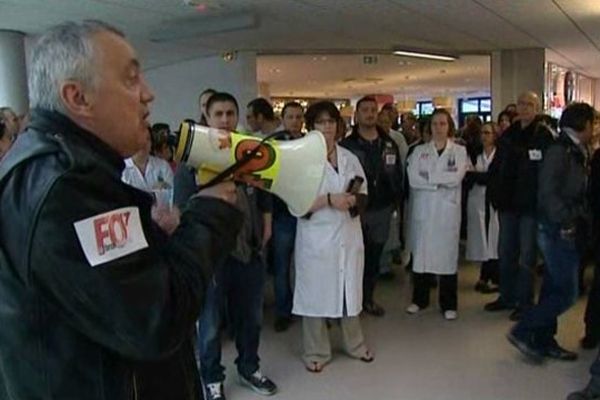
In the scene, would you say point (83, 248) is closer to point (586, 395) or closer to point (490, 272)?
point (586, 395)

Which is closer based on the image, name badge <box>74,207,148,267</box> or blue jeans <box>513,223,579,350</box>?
name badge <box>74,207,148,267</box>

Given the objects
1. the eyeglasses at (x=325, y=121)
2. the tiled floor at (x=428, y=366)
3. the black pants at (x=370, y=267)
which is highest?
the eyeglasses at (x=325, y=121)

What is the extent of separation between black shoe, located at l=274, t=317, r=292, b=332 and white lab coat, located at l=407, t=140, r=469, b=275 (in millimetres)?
990

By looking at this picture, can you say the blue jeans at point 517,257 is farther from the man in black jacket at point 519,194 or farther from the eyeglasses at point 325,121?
the eyeglasses at point 325,121

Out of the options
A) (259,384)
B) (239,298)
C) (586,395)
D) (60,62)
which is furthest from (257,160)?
(586,395)

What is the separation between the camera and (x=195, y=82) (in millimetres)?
10391

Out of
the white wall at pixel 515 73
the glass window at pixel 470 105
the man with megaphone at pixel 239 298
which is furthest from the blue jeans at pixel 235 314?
the glass window at pixel 470 105

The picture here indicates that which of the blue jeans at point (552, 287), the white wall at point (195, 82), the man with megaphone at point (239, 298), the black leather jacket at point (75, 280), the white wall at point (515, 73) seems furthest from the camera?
the white wall at point (515, 73)

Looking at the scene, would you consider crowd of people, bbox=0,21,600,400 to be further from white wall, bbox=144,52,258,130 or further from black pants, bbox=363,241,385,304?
white wall, bbox=144,52,258,130

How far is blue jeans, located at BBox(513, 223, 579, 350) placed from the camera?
10.2 ft

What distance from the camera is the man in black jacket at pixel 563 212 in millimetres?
3062

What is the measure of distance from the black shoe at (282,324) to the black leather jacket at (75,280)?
121 inches

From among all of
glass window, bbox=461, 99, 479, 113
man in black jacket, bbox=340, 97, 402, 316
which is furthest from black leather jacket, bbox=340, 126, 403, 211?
glass window, bbox=461, 99, 479, 113

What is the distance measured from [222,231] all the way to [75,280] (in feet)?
0.91
